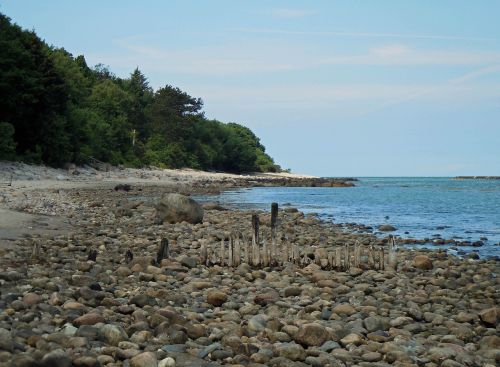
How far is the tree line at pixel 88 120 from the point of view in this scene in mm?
45219

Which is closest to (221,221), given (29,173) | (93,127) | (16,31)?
(29,173)

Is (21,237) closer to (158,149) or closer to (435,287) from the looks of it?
(435,287)

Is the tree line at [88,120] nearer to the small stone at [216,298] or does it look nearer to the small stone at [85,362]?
the small stone at [216,298]

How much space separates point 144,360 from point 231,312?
265cm

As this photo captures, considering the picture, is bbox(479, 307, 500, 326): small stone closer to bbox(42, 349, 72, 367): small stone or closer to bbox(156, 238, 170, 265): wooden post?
bbox(42, 349, 72, 367): small stone

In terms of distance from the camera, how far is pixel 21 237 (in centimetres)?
1467

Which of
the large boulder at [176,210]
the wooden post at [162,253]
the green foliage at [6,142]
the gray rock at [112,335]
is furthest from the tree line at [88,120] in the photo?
the gray rock at [112,335]

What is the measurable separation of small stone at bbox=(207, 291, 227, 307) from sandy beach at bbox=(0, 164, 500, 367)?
2 cm

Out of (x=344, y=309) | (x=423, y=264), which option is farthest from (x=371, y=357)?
(x=423, y=264)

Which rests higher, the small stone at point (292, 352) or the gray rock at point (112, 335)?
the gray rock at point (112, 335)

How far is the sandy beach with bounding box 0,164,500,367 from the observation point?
650cm

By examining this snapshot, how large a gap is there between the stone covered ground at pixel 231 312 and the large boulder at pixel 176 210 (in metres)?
6.18

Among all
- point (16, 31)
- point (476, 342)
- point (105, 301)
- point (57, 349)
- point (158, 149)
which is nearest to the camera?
point (57, 349)

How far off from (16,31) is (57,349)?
47527 millimetres
